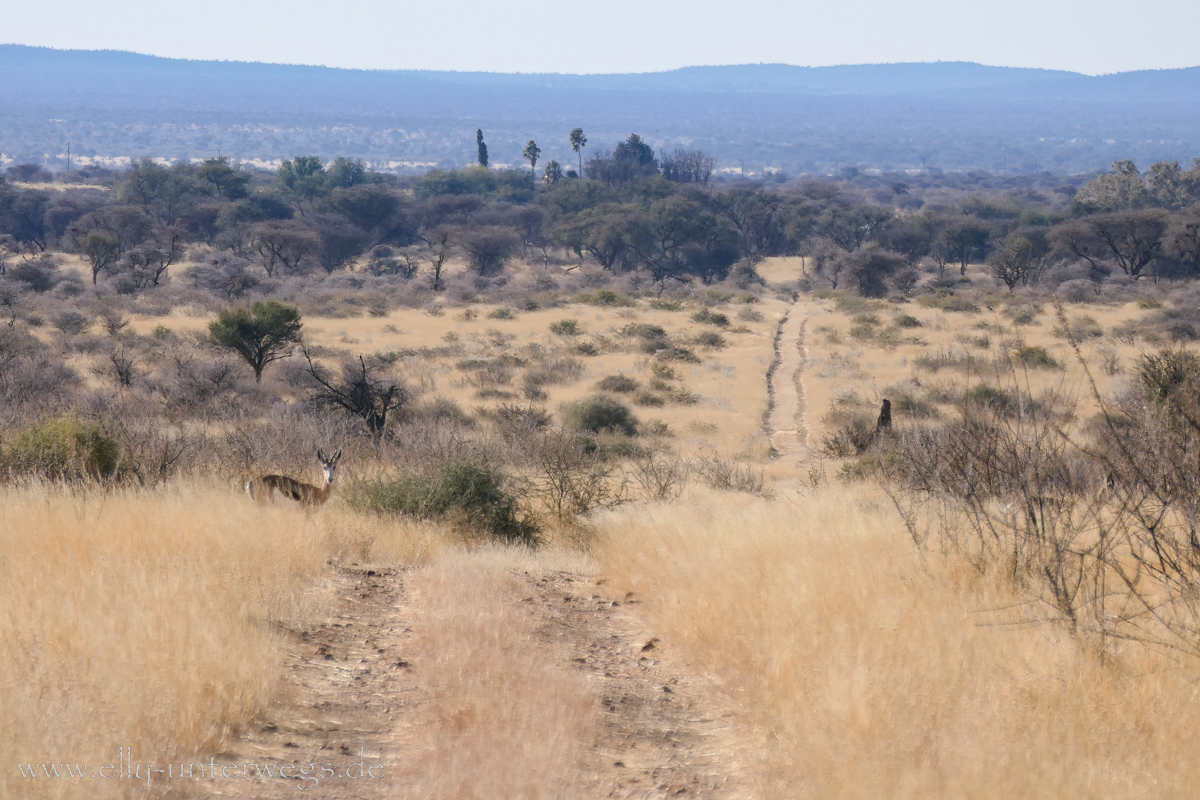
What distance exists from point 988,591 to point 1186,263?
191ft

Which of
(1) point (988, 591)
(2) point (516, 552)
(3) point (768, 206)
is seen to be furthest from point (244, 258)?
(1) point (988, 591)

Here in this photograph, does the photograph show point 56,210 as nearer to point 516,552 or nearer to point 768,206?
point 768,206

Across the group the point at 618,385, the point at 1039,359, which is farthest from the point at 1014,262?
the point at 618,385

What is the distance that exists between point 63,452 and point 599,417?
13.7 meters

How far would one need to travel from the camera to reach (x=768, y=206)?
79250 mm

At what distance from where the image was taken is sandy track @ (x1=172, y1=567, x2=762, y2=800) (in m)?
4.16

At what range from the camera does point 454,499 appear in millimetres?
9664

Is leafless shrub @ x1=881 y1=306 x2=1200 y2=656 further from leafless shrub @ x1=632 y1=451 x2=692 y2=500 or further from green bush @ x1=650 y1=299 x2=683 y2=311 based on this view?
green bush @ x1=650 y1=299 x2=683 y2=311

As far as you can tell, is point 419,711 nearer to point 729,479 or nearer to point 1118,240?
point 729,479

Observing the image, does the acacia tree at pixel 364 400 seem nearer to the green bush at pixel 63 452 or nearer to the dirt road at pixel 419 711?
the green bush at pixel 63 452

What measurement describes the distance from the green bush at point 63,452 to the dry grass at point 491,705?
4773mm

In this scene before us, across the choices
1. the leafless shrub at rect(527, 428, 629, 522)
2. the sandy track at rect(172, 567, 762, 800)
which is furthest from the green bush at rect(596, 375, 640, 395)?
the sandy track at rect(172, 567, 762, 800)

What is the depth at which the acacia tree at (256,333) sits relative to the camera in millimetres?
26516

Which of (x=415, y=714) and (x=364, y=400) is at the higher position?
(x=415, y=714)
